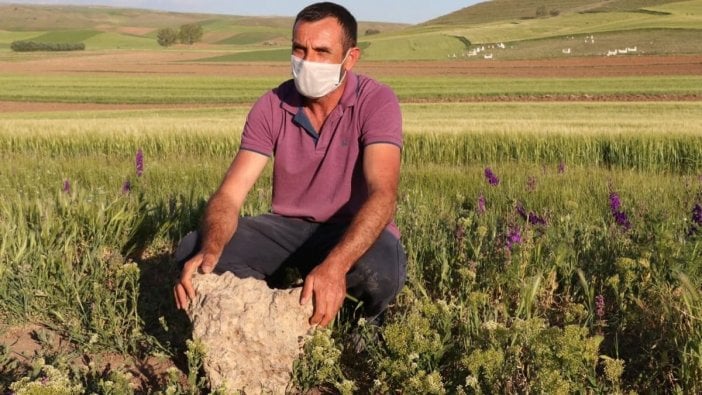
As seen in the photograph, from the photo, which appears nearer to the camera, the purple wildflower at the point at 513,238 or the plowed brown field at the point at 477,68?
the purple wildflower at the point at 513,238

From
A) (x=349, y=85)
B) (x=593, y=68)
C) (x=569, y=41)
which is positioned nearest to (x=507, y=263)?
(x=349, y=85)

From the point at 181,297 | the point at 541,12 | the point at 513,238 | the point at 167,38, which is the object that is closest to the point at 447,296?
the point at 513,238

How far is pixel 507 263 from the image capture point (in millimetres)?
3465

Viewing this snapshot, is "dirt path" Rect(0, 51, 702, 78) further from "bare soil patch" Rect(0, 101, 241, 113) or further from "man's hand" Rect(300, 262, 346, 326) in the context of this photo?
"man's hand" Rect(300, 262, 346, 326)

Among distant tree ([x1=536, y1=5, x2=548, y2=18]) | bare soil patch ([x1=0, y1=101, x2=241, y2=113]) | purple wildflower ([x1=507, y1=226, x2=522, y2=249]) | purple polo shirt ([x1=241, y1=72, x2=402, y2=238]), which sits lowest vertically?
bare soil patch ([x1=0, y1=101, x2=241, y2=113])

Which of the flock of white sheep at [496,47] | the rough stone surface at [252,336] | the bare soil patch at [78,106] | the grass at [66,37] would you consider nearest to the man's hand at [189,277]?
the rough stone surface at [252,336]

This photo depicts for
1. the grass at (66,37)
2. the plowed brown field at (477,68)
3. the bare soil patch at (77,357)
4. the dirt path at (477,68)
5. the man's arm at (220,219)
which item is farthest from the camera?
the grass at (66,37)

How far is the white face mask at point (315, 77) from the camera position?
133 inches

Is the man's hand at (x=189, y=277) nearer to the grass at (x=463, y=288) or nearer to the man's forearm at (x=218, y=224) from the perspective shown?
the man's forearm at (x=218, y=224)

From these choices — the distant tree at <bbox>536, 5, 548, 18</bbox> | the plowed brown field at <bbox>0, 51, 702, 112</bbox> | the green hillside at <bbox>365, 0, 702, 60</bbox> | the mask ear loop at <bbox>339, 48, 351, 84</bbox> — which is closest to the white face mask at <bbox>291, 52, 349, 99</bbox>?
the mask ear loop at <bbox>339, 48, 351, 84</bbox>

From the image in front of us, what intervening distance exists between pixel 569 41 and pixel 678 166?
5689 cm

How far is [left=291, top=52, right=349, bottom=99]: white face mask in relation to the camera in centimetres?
338

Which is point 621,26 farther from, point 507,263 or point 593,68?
point 507,263

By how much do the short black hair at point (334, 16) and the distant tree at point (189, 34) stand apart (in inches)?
4255
